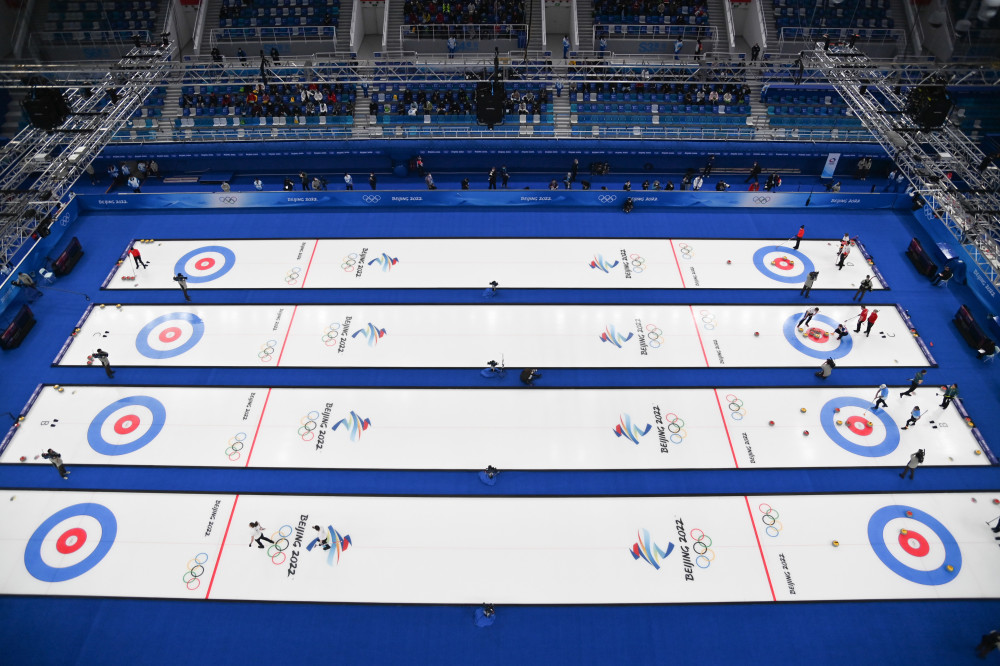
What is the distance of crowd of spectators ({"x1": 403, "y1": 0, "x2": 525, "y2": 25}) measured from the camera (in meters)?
29.6

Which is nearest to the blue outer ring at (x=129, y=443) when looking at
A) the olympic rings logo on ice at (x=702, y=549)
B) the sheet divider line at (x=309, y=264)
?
the sheet divider line at (x=309, y=264)

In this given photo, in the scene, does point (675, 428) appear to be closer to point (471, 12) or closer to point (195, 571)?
point (195, 571)

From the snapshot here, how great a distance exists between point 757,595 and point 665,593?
196 cm

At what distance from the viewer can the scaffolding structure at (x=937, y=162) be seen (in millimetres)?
17906

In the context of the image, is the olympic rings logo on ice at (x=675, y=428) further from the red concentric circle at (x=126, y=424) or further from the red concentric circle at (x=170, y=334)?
the red concentric circle at (x=170, y=334)

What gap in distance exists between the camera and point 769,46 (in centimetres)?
2914

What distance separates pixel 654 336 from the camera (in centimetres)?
1898

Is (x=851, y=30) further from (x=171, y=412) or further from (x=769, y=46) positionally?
(x=171, y=412)

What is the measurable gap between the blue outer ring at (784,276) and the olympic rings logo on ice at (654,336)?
507 centimetres

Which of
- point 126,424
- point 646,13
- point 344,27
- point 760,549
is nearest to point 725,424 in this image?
point 760,549

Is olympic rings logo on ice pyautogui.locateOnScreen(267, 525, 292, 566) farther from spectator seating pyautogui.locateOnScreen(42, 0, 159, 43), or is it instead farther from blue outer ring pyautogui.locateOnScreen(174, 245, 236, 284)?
spectator seating pyautogui.locateOnScreen(42, 0, 159, 43)

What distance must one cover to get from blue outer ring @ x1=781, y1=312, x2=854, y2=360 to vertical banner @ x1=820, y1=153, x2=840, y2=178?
9279 millimetres

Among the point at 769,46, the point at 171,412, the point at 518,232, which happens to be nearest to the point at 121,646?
the point at 171,412

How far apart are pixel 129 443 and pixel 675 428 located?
1427 cm
